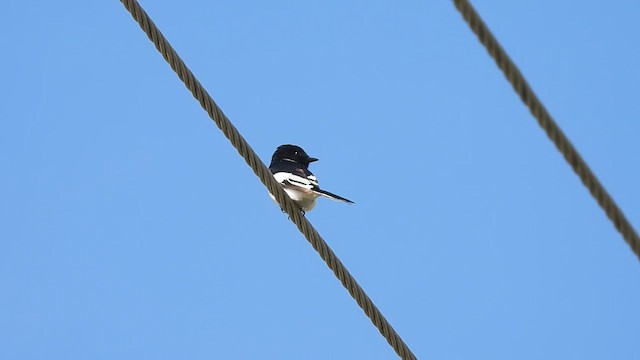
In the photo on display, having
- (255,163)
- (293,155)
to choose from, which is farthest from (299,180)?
(255,163)

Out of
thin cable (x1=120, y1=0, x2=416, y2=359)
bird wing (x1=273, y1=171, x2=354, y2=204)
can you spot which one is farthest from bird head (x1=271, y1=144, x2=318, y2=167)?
thin cable (x1=120, y1=0, x2=416, y2=359)

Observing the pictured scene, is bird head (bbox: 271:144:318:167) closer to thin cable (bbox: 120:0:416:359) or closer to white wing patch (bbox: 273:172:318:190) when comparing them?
white wing patch (bbox: 273:172:318:190)

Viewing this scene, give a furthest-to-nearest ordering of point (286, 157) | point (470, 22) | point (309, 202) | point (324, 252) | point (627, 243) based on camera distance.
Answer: point (286, 157) < point (309, 202) < point (324, 252) < point (627, 243) < point (470, 22)

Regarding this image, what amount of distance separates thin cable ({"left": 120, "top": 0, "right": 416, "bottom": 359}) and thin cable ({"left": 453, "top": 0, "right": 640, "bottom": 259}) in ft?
5.42

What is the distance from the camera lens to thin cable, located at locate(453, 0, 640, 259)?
296cm

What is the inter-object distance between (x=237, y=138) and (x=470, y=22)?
6.28 ft

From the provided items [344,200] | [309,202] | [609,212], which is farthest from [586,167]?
[309,202]

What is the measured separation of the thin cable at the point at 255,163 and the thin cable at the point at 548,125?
165 cm

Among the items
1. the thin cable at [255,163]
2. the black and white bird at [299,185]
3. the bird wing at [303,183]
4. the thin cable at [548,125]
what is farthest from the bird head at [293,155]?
the thin cable at [548,125]

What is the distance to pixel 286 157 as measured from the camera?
912cm

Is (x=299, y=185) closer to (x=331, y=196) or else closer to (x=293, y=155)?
(x=331, y=196)

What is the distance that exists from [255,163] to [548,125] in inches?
78.9

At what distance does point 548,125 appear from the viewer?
3037 millimetres

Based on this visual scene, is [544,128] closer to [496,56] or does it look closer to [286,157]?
[496,56]
